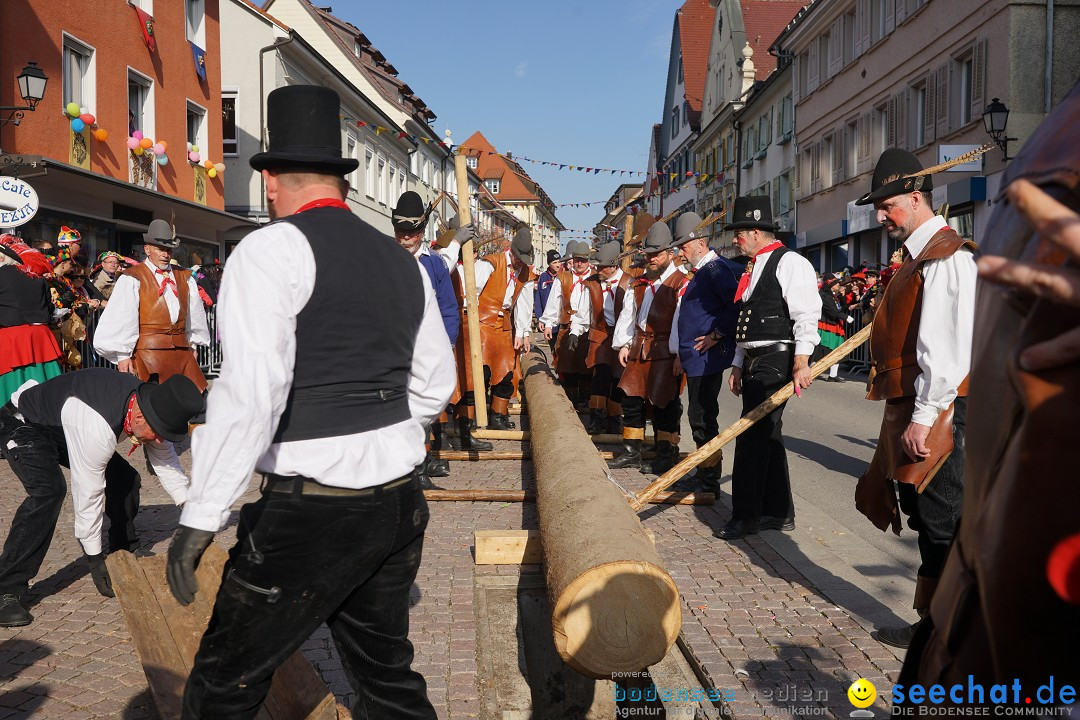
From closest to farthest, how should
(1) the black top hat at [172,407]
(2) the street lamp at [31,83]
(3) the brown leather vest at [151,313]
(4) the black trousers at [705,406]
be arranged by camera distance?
(1) the black top hat at [172,407]
(3) the brown leather vest at [151,313]
(4) the black trousers at [705,406]
(2) the street lamp at [31,83]

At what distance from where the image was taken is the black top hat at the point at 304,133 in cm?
253

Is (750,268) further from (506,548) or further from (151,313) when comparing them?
(151,313)

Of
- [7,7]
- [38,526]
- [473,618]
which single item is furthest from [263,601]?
[7,7]

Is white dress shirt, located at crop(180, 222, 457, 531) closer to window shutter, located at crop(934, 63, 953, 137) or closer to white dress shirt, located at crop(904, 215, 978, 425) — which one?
white dress shirt, located at crop(904, 215, 978, 425)

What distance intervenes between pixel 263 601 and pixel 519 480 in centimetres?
581

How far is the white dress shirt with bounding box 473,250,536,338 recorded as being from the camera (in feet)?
32.7

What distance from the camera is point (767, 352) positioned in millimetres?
5953

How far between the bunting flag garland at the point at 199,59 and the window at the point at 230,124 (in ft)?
13.4

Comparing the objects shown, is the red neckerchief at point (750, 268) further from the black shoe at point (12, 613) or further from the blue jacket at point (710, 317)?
the black shoe at point (12, 613)

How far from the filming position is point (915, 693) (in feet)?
4.50

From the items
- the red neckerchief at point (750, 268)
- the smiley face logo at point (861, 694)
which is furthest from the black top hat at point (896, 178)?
the smiley face logo at point (861, 694)

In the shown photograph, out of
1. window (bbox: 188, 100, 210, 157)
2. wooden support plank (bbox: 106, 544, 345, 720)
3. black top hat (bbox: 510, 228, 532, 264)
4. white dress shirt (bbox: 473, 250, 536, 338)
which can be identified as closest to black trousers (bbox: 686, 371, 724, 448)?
white dress shirt (bbox: 473, 250, 536, 338)

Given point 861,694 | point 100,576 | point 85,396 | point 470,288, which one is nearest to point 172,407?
point 85,396

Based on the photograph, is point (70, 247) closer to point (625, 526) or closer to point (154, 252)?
point (154, 252)
